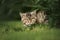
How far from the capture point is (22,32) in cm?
262

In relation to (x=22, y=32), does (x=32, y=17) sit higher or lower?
higher

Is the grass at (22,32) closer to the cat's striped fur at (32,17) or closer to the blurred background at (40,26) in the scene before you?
the blurred background at (40,26)

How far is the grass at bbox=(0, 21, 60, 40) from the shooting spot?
2.41m

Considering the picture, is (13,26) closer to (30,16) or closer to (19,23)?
(19,23)

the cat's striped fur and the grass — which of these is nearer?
the grass

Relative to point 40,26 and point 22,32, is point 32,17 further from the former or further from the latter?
point 22,32

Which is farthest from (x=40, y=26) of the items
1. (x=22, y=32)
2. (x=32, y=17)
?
(x=22, y=32)

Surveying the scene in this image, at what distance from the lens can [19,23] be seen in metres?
2.95

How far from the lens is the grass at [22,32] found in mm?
2406

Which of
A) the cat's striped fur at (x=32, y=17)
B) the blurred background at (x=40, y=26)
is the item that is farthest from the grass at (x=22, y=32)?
the cat's striped fur at (x=32, y=17)

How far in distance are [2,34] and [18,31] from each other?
0.88ft

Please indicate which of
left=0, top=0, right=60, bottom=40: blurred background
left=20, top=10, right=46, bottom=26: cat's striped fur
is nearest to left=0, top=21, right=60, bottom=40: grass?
left=0, top=0, right=60, bottom=40: blurred background

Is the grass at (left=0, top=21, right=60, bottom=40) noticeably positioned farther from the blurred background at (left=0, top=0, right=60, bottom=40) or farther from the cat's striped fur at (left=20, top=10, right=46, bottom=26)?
the cat's striped fur at (left=20, top=10, right=46, bottom=26)

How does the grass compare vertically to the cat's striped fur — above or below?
below
